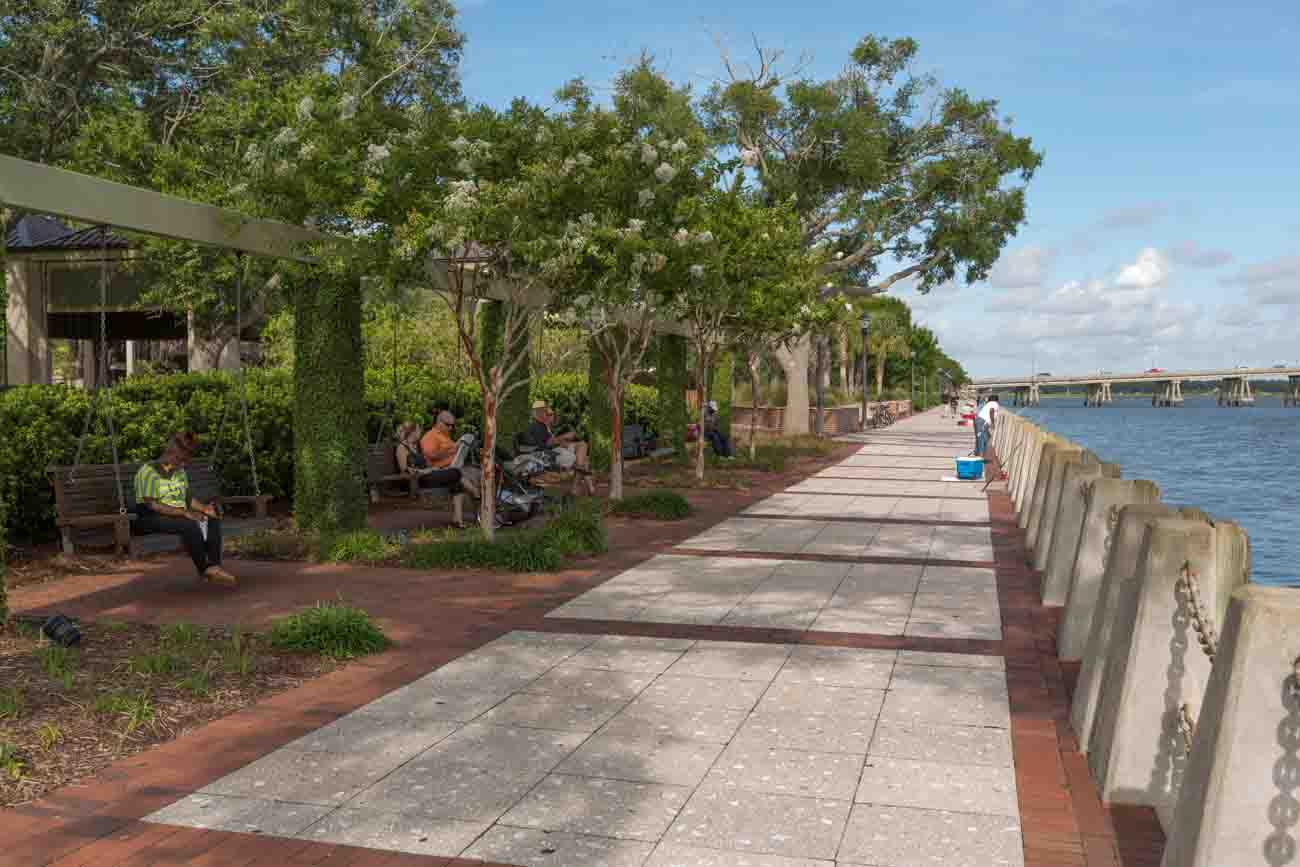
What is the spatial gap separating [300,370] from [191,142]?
14196mm

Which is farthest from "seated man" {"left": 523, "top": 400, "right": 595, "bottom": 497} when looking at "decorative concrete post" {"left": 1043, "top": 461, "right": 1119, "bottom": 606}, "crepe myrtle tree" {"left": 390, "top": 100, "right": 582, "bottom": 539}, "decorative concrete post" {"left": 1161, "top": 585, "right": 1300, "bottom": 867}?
"decorative concrete post" {"left": 1161, "top": 585, "right": 1300, "bottom": 867}

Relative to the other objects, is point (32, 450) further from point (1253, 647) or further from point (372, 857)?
point (1253, 647)

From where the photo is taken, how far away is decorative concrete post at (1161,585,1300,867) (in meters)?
3.31

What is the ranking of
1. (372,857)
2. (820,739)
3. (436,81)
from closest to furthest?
(372,857) → (820,739) → (436,81)

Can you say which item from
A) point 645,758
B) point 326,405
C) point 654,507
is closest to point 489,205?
point 326,405

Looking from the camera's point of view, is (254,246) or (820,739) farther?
(254,246)

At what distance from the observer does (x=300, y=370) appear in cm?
1120

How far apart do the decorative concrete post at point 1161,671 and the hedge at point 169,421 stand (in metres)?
6.81

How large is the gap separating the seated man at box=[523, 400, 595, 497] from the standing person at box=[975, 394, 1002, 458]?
13.8 metres

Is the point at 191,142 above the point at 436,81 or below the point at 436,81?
below

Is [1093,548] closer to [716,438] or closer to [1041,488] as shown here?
[1041,488]

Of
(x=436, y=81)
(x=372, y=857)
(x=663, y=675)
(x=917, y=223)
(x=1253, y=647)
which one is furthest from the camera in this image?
(x=917, y=223)

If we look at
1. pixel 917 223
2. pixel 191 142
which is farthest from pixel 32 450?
pixel 917 223

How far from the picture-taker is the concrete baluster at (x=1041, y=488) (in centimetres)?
1115
